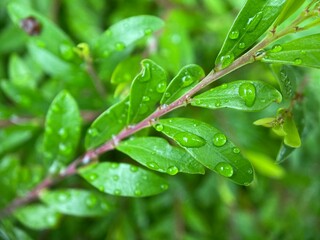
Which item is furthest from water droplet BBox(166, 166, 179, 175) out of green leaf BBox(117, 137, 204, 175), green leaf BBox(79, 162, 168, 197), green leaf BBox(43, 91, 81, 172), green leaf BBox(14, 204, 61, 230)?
green leaf BBox(14, 204, 61, 230)

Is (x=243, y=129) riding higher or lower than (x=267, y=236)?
higher

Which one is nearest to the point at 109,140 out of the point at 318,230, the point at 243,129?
the point at 243,129

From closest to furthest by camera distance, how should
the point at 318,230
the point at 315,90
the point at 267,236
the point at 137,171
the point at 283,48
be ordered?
the point at 283,48 < the point at 137,171 < the point at 315,90 < the point at 318,230 < the point at 267,236

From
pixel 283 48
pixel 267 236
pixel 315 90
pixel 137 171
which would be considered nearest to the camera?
pixel 283 48

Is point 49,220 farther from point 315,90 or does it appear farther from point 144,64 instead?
point 315,90

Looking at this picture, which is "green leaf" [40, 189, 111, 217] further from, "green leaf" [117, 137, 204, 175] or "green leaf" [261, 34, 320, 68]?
"green leaf" [261, 34, 320, 68]

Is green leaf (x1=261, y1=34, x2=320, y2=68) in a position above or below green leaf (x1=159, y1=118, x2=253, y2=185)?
above
